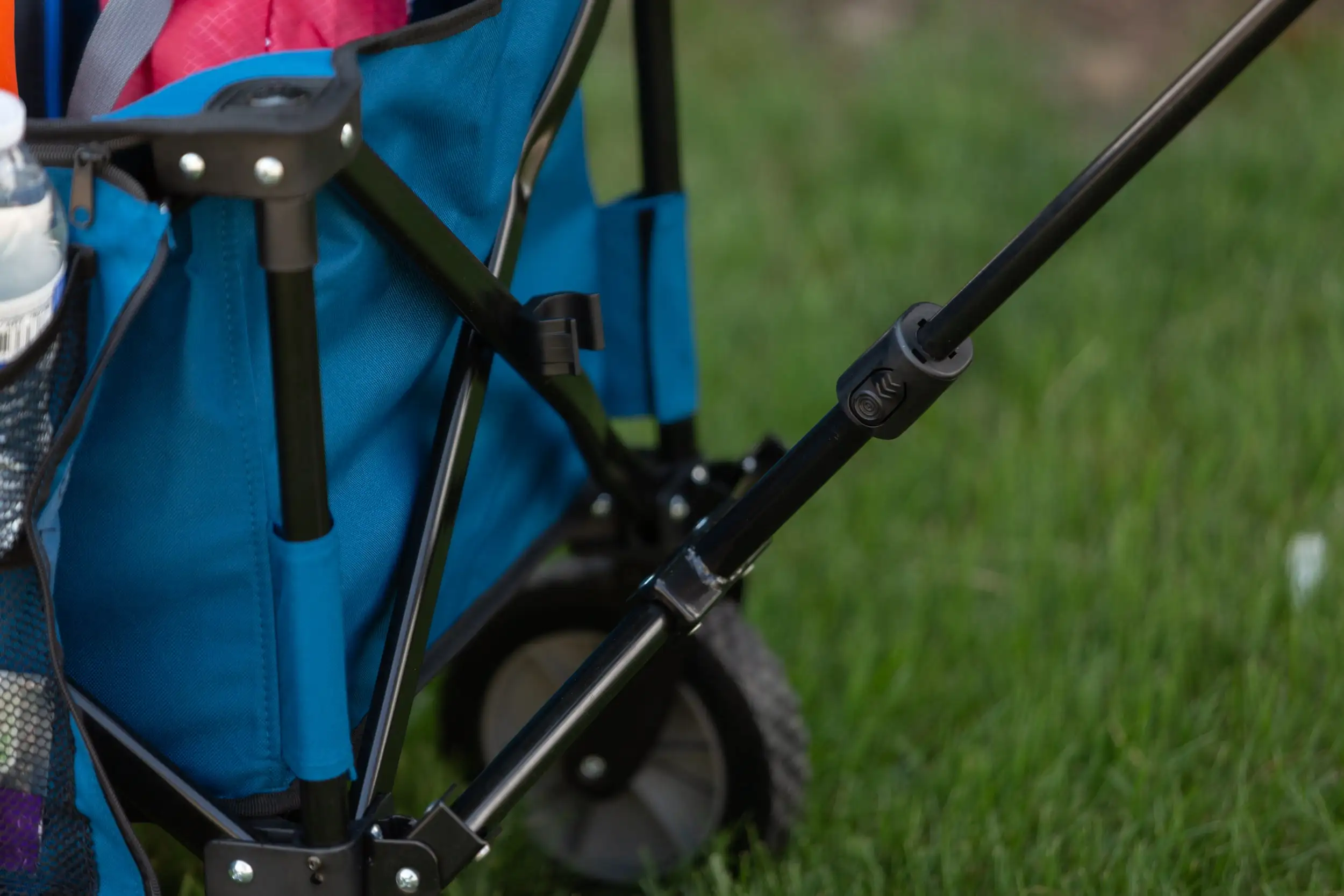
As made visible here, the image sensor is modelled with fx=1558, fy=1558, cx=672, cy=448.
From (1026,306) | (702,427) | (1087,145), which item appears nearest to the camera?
(702,427)

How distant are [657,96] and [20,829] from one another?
2.99ft

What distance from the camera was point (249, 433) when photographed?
1.11m

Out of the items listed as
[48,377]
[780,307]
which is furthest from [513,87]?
[780,307]

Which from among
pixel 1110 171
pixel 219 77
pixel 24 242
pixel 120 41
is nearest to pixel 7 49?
pixel 120 41

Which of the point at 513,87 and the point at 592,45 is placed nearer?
the point at 513,87

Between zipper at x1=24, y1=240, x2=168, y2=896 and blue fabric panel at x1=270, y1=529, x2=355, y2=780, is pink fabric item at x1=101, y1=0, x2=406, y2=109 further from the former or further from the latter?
blue fabric panel at x1=270, y1=529, x2=355, y2=780

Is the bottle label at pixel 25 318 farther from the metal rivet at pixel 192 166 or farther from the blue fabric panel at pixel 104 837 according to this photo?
the blue fabric panel at pixel 104 837

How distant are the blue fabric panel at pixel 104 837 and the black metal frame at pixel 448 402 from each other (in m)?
0.07

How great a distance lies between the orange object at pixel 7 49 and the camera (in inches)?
51.9

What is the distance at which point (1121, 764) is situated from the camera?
1.80 meters

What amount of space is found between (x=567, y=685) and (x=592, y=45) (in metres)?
0.59

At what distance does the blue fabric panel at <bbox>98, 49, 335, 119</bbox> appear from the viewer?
105 cm

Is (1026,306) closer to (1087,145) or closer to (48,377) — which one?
(1087,145)

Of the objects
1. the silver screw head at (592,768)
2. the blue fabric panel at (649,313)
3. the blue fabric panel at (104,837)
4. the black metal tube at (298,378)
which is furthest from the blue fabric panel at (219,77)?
the silver screw head at (592,768)
